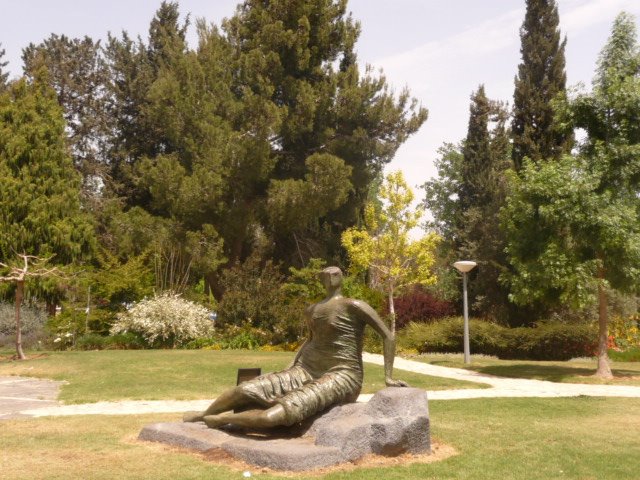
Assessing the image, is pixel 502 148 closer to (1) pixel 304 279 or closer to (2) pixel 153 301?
(1) pixel 304 279

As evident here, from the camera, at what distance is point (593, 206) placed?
1609 cm

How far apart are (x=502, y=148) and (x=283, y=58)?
11453mm

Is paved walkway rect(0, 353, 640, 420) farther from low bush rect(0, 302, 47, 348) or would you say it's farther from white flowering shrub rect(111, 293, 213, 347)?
low bush rect(0, 302, 47, 348)

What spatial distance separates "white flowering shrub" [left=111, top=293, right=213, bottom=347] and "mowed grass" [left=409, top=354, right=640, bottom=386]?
7.04 meters

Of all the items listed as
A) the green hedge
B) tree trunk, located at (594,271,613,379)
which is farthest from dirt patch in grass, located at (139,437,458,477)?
the green hedge

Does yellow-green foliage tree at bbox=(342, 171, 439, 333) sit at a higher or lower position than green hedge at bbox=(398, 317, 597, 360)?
higher

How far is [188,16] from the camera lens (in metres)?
38.6

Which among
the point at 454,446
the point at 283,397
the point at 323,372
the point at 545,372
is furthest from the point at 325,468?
the point at 545,372

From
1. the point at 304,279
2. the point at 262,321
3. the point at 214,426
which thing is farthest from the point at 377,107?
the point at 214,426

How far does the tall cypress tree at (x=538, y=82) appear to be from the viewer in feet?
83.3

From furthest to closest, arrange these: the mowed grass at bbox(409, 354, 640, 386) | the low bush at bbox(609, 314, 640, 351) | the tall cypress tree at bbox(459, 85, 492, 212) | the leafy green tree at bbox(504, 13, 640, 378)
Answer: the tall cypress tree at bbox(459, 85, 492, 212), the low bush at bbox(609, 314, 640, 351), the mowed grass at bbox(409, 354, 640, 386), the leafy green tree at bbox(504, 13, 640, 378)

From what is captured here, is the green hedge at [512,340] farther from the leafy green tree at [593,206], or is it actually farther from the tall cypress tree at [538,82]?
the tall cypress tree at [538,82]

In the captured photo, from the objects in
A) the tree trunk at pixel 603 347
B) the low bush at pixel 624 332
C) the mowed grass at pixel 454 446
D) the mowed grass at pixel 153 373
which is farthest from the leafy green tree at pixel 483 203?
the mowed grass at pixel 454 446

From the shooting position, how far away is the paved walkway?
1101 cm
